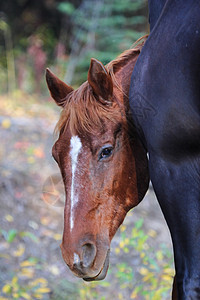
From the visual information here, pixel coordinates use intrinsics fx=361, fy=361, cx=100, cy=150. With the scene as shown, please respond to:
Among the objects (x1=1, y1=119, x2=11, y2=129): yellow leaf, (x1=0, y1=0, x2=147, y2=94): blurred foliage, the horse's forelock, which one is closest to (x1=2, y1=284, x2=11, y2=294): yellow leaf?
the horse's forelock

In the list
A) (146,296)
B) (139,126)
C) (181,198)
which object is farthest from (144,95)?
(146,296)

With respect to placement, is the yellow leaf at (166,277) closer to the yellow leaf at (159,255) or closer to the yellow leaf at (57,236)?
the yellow leaf at (159,255)

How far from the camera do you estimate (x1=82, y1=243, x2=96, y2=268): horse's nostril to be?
1586mm

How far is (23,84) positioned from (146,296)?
680cm

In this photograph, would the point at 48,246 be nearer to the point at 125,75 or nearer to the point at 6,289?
the point at 6,289

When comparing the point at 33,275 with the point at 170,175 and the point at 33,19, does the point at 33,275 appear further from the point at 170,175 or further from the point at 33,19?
the point at 33,19

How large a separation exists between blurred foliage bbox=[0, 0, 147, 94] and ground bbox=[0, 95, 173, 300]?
12.5 ft

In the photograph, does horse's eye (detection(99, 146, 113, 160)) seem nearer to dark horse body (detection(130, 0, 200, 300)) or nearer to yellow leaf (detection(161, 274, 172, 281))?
dark horse body (detection(130, 0, 200, 300))

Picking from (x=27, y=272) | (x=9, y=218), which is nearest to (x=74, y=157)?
(x=27, y=272)

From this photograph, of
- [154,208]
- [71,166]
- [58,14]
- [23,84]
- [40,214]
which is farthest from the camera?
[58,14]

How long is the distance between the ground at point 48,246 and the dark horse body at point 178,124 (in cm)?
108

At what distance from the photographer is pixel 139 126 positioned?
1.61 meters

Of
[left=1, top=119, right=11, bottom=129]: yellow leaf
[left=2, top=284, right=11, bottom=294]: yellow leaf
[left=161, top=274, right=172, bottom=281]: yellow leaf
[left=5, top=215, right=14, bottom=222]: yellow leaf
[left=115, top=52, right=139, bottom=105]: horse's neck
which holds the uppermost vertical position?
[left=115, top=52, right=139, bottom=105]: horse's neck

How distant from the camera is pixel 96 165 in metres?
1.66
